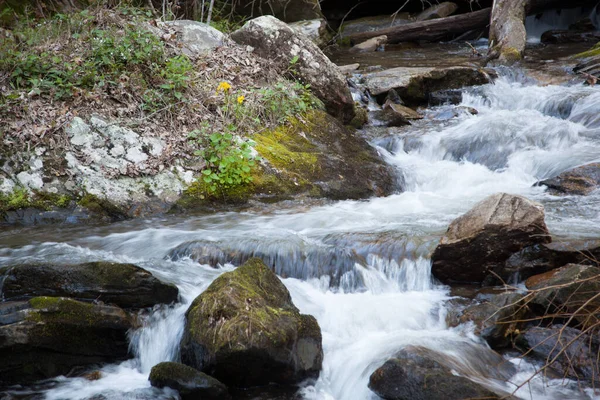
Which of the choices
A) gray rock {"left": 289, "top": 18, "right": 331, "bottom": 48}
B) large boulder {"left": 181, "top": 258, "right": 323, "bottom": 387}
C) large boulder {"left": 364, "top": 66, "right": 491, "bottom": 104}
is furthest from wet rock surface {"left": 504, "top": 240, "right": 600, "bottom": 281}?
gray rock {"left": 289, "top": 18, "right": 331, "bottom": 48}

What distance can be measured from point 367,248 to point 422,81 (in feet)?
21.2

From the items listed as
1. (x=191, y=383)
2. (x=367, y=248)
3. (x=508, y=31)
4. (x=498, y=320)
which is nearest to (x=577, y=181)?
(x=367, y=248)

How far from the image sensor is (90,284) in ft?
14.4

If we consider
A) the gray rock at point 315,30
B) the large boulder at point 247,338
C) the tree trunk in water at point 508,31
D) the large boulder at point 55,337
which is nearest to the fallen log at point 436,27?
the gray rock at point 315,30

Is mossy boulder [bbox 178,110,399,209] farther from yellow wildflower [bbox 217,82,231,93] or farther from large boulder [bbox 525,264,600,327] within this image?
large boulder [bbox 525,264,600,327]

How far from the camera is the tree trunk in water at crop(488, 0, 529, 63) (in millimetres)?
12961

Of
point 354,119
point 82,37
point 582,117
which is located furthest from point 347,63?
point 82,37

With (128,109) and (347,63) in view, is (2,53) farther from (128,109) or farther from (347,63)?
(347,63)

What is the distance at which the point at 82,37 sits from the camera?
25.6ft

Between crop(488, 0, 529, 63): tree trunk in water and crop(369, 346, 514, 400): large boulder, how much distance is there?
34.2 ft

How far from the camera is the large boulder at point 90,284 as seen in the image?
4.31 meters

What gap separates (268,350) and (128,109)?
4.43m

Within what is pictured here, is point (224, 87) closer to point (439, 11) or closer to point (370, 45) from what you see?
point (370, 45)

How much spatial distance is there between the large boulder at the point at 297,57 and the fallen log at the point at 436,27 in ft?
28.7
